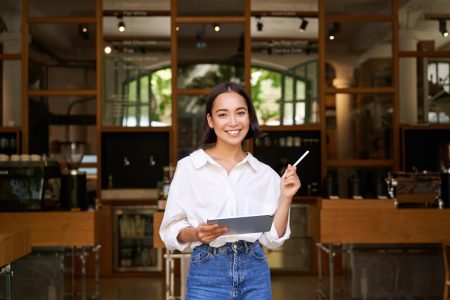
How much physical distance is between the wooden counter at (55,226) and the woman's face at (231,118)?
14.0 feet

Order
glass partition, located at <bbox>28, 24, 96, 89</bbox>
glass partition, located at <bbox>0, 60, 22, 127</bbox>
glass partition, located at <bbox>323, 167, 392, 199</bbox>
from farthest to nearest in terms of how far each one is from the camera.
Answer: glass partition, located at <bbox>28, 24, 96, 89</bbox> < glass partition, located at <bbox>0, 60, 22, 127</bbox> < glass partition, located at <bbox>323, 167, 392, 199</bbox>

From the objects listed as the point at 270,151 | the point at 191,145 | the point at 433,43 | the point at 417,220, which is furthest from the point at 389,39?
the point at 417,220

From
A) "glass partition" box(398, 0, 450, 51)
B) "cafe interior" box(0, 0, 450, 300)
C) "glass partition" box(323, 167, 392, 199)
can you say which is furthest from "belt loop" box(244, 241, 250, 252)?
"glass partition" box(398, 0, 450, 51)

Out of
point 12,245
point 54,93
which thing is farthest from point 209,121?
point 54,93

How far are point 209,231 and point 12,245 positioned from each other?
8.40 ft

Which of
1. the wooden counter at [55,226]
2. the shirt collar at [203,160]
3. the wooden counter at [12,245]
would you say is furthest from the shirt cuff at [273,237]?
the wooden counter at [55,226]

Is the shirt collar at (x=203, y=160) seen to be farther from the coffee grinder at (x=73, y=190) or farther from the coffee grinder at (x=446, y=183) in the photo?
the coffee grinder at (x=446, y=183)

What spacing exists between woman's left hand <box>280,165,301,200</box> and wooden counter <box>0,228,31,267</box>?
91.8 inches

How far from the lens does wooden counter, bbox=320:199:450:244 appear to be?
703 centimetres

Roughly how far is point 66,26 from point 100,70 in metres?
0.64

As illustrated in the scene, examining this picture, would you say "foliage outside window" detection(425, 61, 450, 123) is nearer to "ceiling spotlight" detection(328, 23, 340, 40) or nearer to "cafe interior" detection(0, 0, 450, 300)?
"cafe interior" detection(0, 0, 450, 300)

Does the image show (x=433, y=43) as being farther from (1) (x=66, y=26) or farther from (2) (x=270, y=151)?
(1) (x=66, y=26)

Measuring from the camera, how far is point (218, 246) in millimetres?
2834

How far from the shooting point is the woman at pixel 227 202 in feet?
9.22
